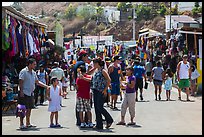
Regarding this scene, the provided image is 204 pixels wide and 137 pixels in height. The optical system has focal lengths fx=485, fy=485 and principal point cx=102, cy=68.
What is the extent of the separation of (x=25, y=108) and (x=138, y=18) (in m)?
81.8

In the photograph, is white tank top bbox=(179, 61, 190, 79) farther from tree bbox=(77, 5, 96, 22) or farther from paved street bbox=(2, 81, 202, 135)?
tree bbox=(77, 5, 96, 22)

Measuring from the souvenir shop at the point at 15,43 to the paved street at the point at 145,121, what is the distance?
1.61m

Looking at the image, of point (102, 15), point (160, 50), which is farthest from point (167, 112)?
point (102, 15)

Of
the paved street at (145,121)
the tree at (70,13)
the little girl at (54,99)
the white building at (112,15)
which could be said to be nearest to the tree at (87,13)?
the tree at (70,13)

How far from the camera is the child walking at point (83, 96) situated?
1204cm

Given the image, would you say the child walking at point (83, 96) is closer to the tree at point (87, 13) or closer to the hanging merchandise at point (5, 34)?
the hanging merchandise at point (5, 34)


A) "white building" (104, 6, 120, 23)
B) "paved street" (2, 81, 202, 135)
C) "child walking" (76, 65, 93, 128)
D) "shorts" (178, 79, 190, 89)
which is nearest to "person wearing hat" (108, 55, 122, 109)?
"paved street" (2, 81, 202, 135)

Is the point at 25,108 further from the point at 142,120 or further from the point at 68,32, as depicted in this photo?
the point at 68,32

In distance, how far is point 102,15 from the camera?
104m

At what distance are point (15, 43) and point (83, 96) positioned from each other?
236 inches

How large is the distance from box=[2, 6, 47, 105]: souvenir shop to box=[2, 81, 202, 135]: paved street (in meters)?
1.61

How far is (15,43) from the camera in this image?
17219 mm

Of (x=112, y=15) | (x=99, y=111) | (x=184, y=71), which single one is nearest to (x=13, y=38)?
(x=99, y=111)

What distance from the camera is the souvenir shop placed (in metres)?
15.8
